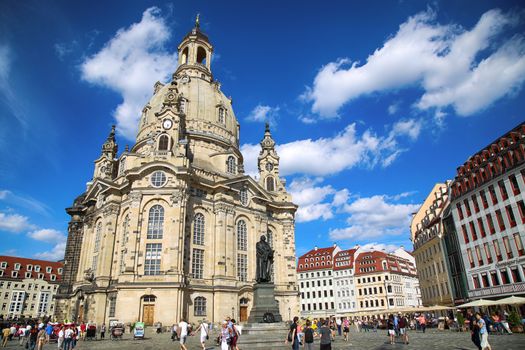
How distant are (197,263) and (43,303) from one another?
5444 cm

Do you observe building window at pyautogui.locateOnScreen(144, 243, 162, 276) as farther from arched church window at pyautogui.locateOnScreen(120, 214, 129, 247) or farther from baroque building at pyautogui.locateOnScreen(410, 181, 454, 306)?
baroque building at pyautogui.locateOnScreen(410, 181, 454, 306)

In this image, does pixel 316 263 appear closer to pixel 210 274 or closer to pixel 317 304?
pixel 317 304

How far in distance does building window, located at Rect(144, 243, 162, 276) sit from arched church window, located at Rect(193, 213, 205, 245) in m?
4.76

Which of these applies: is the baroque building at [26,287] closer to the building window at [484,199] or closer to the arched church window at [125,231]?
the arched church window at [125,231]

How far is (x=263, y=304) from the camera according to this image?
2250 cm

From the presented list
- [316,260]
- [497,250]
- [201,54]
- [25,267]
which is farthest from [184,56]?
[497,250]

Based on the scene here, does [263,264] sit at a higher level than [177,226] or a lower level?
lower

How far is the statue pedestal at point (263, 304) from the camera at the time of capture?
22.1 metres

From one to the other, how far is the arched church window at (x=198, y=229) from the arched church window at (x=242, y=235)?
5163 millimetres

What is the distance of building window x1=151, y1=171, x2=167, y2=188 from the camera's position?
40594mm

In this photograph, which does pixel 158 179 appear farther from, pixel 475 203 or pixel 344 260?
pixel 344 260

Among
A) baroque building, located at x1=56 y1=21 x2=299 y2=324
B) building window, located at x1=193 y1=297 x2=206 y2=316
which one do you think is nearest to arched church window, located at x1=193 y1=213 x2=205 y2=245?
baroque building, located at x1=56 y1=21 x2=299 y2=324

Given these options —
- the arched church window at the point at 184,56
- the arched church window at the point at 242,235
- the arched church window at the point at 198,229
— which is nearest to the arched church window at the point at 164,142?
the arched church window at the point at 198,229

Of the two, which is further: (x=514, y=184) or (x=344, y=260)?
(x=344, y=260)
